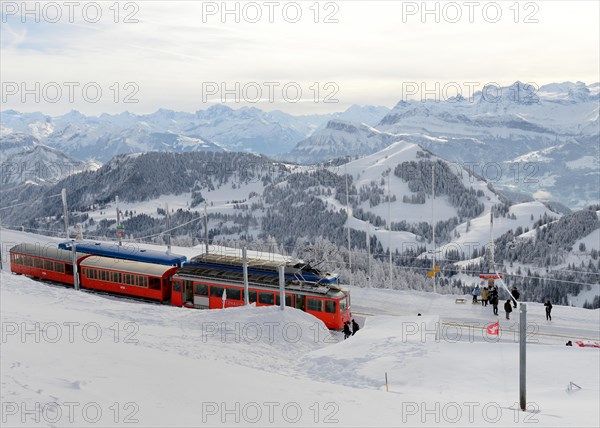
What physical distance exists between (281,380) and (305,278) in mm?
13728

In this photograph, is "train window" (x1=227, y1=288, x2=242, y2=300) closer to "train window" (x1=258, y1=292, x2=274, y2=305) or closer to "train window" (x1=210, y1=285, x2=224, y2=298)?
"train window" (x1=210, y1=285, x2=224, y2=298)

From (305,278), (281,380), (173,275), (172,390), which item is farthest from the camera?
(173,275)

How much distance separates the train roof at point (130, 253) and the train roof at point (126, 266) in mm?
572

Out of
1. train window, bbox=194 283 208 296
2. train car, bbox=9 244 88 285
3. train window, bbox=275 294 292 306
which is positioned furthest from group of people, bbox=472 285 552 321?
train car, bbox=9 244 88 285

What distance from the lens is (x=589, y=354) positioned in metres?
25.5

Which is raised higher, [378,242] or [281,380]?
[281,380]

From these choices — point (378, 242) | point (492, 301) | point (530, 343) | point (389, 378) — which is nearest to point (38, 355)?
point (389, 378)

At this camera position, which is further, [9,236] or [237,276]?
[9,236]

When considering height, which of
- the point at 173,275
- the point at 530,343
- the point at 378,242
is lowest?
the point at 378,242

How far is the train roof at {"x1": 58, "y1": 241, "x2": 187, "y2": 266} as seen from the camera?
127ft

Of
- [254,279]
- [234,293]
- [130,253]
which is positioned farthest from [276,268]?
[130,253]

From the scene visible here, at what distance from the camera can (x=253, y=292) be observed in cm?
3388

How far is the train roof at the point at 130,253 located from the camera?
38656 mm

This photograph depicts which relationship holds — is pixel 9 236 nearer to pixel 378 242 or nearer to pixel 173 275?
pixel 173 275
